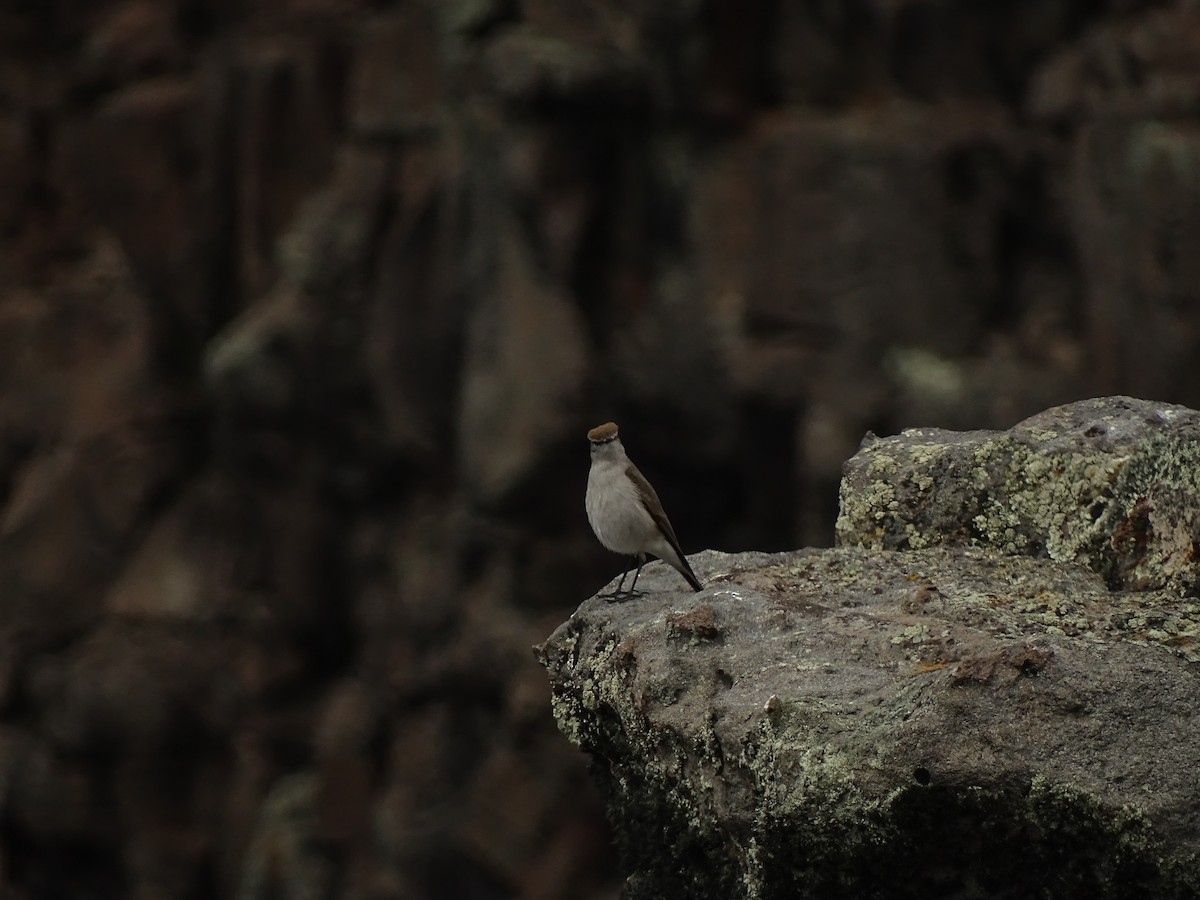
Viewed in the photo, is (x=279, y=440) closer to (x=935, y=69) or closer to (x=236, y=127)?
(x=236, y=127)

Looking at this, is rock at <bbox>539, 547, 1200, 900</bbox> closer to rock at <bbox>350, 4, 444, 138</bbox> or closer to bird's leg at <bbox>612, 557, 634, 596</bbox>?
bird's leg at <bbox>612, 557, 634, 596</bbox>

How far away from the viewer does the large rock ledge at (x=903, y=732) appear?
4484mm

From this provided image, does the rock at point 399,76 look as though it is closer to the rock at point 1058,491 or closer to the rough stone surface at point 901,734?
the rock at point 1058,491

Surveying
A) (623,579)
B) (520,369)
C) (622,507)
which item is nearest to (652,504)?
(622,507)

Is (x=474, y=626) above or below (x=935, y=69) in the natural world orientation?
below

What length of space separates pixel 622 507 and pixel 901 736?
3395 mm

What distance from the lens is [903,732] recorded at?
4.66m

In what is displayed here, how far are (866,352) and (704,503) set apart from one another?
10.9 feet

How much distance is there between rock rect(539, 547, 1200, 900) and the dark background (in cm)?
1363


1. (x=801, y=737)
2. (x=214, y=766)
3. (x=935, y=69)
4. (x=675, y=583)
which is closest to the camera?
(x=801, y=737)

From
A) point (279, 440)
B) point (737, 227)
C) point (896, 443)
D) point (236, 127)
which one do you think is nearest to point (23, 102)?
point (236, 127)

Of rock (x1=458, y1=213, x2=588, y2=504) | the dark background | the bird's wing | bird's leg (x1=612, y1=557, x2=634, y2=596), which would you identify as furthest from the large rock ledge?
rock (x1=458, y1=213, x2=588, y2=504)

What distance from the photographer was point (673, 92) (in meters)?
21.8

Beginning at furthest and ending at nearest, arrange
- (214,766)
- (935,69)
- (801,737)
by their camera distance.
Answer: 1. (214,766)
2. (935,69)
3. (801,737)
